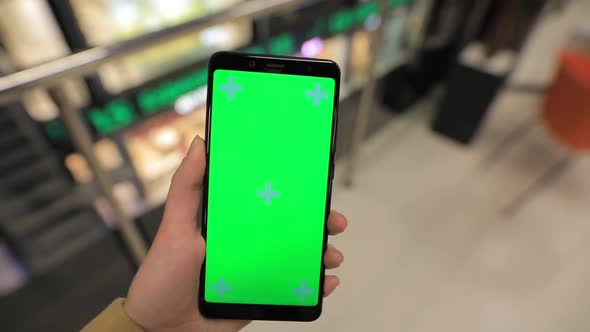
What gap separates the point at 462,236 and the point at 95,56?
1.26m

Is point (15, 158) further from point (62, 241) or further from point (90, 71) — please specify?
point (90, 71)

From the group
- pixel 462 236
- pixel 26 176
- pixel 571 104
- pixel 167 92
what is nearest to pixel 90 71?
pixel 167 92

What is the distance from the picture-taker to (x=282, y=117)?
573mm

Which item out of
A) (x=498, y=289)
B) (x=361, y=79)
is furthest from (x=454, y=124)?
(x=498, y=289)

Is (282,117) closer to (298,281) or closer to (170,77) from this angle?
(298,281)

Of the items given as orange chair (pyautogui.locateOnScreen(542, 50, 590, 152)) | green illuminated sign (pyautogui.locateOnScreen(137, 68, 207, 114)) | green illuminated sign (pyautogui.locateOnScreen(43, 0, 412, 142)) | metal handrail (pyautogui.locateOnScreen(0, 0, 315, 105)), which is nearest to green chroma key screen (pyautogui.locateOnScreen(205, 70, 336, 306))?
metal handrail (pyautogui.locateOnScreen(0, 0, 315, 105))

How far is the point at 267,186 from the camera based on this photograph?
0.59 meters

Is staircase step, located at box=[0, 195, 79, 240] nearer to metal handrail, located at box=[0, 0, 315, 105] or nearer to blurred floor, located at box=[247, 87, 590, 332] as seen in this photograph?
metal handrail, located at box=[0, 0, 315, 105]

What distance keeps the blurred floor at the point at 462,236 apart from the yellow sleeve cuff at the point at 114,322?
218 millimetres

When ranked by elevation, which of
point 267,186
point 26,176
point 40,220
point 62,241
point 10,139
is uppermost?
point 267,186

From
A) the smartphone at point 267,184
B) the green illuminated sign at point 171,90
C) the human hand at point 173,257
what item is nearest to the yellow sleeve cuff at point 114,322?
the human hand at point 173,257

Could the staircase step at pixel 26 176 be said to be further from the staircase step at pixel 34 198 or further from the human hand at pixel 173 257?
the human hand at pixel 173 257

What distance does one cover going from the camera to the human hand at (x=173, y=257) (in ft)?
1.81

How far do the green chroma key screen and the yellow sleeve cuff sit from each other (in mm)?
122
